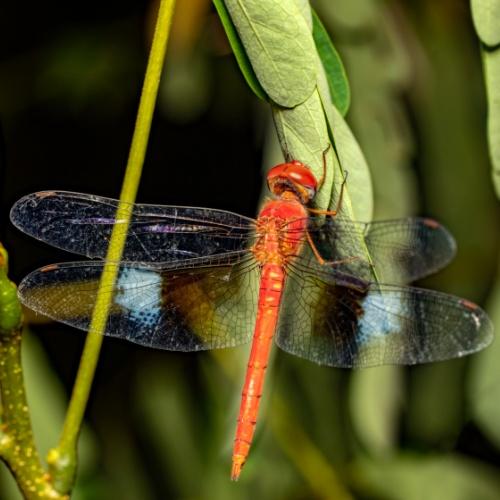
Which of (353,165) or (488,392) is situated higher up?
(353,165)

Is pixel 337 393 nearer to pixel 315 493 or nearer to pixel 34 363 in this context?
pixel 315 493

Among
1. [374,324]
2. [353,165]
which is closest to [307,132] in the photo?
[353,165]

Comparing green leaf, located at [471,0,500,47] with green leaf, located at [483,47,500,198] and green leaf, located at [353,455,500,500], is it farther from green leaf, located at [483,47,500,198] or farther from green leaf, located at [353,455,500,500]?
green leaf, located at [353,455,500,500]

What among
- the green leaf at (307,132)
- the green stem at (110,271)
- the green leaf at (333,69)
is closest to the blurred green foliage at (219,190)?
the green stem at (110,271)

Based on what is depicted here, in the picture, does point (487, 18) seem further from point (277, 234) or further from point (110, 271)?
point (110, 271)

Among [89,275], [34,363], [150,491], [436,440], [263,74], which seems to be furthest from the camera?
[150,491]

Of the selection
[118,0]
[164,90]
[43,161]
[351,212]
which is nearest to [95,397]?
[43,161]

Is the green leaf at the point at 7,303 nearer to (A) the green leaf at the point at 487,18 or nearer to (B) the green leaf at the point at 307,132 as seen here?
(B) the green leaf at the point at 307,132
